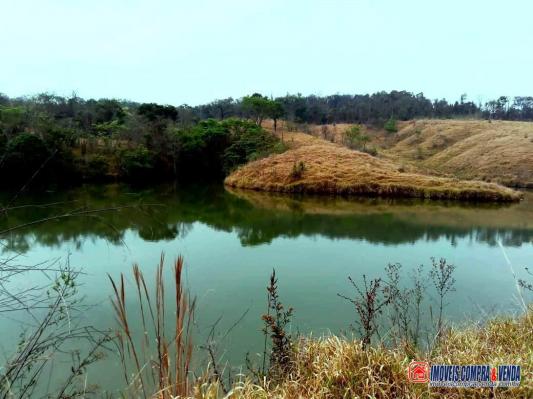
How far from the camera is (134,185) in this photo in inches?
986

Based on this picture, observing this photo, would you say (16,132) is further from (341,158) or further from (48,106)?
(341,158)

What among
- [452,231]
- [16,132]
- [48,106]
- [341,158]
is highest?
[48,106]

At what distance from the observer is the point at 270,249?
10.3 meters

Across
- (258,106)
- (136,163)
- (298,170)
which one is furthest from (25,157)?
(258,106)

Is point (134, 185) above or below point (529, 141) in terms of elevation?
below

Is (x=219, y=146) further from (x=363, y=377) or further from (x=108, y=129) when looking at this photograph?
(x=363, y=377)

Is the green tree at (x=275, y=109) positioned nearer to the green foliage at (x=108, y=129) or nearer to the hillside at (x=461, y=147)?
the hillside at (x=461, y=147)

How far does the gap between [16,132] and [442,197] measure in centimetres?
2513

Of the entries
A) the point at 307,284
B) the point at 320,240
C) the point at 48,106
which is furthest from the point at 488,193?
the point at 48,106

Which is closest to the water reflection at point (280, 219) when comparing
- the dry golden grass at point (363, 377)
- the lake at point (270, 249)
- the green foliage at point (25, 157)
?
the lake at point (270, 249)

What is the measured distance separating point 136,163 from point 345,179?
14.0 m

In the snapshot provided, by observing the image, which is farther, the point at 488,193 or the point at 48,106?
the point at 48,106
